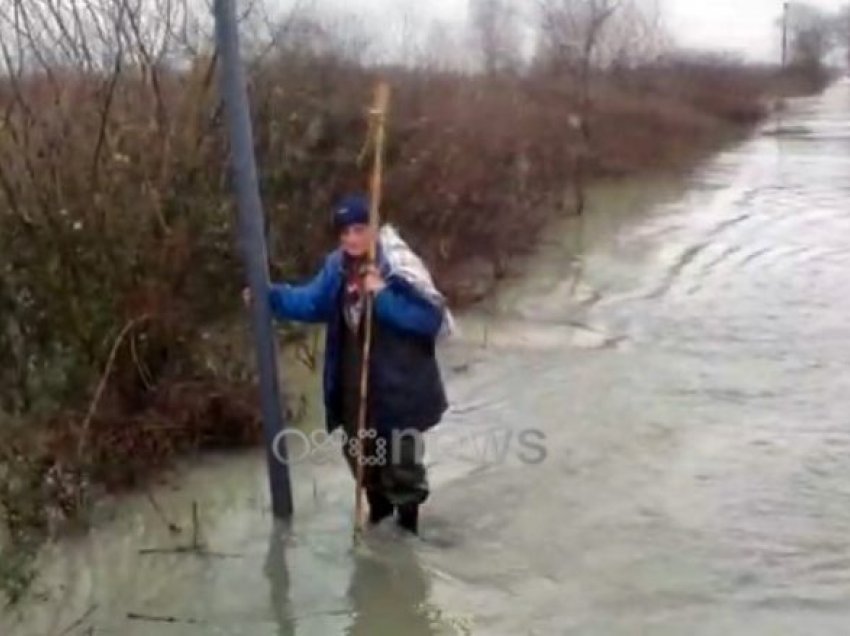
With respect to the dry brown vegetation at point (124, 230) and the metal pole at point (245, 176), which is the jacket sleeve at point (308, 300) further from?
the dry brown vegetation at point (124, 230)

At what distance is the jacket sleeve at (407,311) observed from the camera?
597 cm

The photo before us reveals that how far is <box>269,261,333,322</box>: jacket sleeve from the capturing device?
616 centimetres

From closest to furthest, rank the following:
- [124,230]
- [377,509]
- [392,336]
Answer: [392,336] → [377,509] → [124,230]

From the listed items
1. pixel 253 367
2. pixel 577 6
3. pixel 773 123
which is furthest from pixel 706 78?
pixel 253 367

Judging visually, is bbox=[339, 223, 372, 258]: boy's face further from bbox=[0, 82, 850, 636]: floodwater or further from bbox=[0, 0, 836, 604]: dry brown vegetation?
bbox=[0, 0, 836, 604]: dry brown vegetation

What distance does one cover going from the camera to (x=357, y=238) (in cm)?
602

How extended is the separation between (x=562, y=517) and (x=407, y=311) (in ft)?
4.93

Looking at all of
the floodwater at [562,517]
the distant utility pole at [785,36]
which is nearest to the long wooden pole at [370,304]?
the floodwater at [562,517]

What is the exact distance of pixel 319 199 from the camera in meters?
11.5

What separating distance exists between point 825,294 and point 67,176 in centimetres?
838

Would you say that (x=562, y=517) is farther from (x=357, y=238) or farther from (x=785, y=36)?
(x=785, y=36)

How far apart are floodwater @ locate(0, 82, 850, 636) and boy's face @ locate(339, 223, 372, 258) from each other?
1.34m

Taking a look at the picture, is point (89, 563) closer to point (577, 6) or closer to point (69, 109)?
point (69, 109)

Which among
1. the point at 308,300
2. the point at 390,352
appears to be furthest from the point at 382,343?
the point at 308,300
